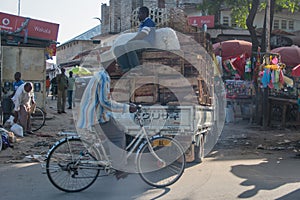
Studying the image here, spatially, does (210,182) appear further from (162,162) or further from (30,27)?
(30,27)

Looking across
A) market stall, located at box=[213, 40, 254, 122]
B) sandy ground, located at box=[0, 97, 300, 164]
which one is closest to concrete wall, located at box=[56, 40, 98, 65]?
market stall, located at box=[213, 40, 254, 122]

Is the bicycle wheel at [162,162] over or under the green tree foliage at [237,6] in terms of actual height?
under

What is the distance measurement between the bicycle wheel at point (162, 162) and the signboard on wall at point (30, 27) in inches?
342

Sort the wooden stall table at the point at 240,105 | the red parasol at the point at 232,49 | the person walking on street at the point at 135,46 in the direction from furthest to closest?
the red parasol at the point at 232,49 → the wooden stall table at the point at 240,105 → the person walking on street at the point at 135,46

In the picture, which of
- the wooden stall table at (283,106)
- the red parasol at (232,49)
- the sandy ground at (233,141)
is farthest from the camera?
the red parasol at (232,49)

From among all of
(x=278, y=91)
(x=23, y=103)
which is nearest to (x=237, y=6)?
(x=278, y=91)

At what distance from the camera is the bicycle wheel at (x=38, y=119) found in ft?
38.3

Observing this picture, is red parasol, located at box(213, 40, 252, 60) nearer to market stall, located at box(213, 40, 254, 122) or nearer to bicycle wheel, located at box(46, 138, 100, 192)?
market stall, located at box(213, 40, 254, 122)

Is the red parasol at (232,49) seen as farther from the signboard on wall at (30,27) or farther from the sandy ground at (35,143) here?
the sandy ground at (35,143)

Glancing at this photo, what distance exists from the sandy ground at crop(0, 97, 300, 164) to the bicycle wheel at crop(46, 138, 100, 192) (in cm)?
170

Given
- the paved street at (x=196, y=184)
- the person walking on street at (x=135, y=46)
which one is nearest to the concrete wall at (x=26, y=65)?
the paved street at (x=196, y=184)

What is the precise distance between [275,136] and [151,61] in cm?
552

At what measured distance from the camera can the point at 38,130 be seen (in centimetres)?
1155

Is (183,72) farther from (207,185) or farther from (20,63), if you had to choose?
(20,63)
